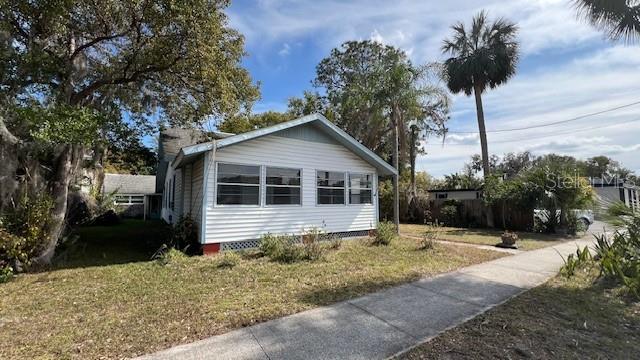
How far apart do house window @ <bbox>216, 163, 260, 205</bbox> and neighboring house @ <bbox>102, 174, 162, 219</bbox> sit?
19.6 metres

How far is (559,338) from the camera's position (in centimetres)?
414

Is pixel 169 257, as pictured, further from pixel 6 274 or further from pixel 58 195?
pixel 58 195

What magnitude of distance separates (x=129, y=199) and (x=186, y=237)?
2228cm

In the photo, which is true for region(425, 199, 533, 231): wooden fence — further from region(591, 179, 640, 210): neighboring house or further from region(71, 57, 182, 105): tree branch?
region(71, 57, 182, 105): tree branch

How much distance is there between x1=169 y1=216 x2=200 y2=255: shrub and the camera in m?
9.80

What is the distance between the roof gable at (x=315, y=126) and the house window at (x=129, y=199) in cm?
2088

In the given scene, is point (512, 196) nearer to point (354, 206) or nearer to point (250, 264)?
point (354, 206)

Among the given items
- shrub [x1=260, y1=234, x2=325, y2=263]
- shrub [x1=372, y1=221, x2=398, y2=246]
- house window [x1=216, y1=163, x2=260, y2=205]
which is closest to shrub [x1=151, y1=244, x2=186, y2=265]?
house window [x1=216, y1=163, x2=260, y2=205]

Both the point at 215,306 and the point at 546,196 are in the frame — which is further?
the point at 546,196

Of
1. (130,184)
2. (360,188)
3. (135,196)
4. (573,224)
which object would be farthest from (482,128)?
(130,184)

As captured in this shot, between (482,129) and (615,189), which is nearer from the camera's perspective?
(482,129)

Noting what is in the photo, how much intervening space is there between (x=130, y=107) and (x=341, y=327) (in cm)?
1297

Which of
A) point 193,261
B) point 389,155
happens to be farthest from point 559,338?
point 389,155

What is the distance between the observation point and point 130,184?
30.3 metres
